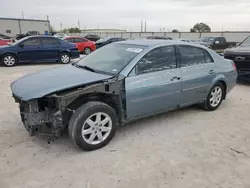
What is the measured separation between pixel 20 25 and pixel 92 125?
49.3 meters

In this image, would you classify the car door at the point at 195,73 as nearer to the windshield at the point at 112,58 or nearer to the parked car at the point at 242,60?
the windshield at the point at 112,58

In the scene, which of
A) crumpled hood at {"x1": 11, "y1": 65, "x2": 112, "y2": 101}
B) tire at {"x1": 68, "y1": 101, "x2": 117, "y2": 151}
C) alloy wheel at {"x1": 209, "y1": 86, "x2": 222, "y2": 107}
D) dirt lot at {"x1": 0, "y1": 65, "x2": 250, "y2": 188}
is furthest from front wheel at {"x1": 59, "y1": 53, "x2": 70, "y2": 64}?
tire at {"x1": 68, "y1": 101, "x2": 117, "y2": 151}

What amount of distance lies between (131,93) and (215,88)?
90.7 inches

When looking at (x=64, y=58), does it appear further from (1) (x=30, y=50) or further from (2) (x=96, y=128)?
(2) (x=96, y=128)

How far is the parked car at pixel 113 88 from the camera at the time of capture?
3.33m

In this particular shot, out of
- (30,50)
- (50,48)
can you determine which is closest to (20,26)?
(50,48)

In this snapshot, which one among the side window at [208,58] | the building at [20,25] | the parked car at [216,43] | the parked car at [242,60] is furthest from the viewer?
the building at [20,25]

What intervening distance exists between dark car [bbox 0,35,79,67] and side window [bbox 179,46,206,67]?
8670 mm

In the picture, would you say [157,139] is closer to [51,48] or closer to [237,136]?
[237,136]

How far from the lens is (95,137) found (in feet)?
11.7

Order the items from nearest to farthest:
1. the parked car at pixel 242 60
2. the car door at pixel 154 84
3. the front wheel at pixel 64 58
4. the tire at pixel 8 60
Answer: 1. the car door at pixel 154 84
2. the parked car at pixel 242 60
3. the tire at pixel 8 60
4. the front wheel at pixel 64 58

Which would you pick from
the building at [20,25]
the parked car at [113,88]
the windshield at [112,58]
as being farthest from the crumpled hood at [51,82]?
the building at [20,25]

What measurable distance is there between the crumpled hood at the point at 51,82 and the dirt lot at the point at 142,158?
2.80 feet

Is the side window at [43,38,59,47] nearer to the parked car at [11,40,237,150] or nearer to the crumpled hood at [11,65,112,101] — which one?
the parked car at [11,40,237,150]
